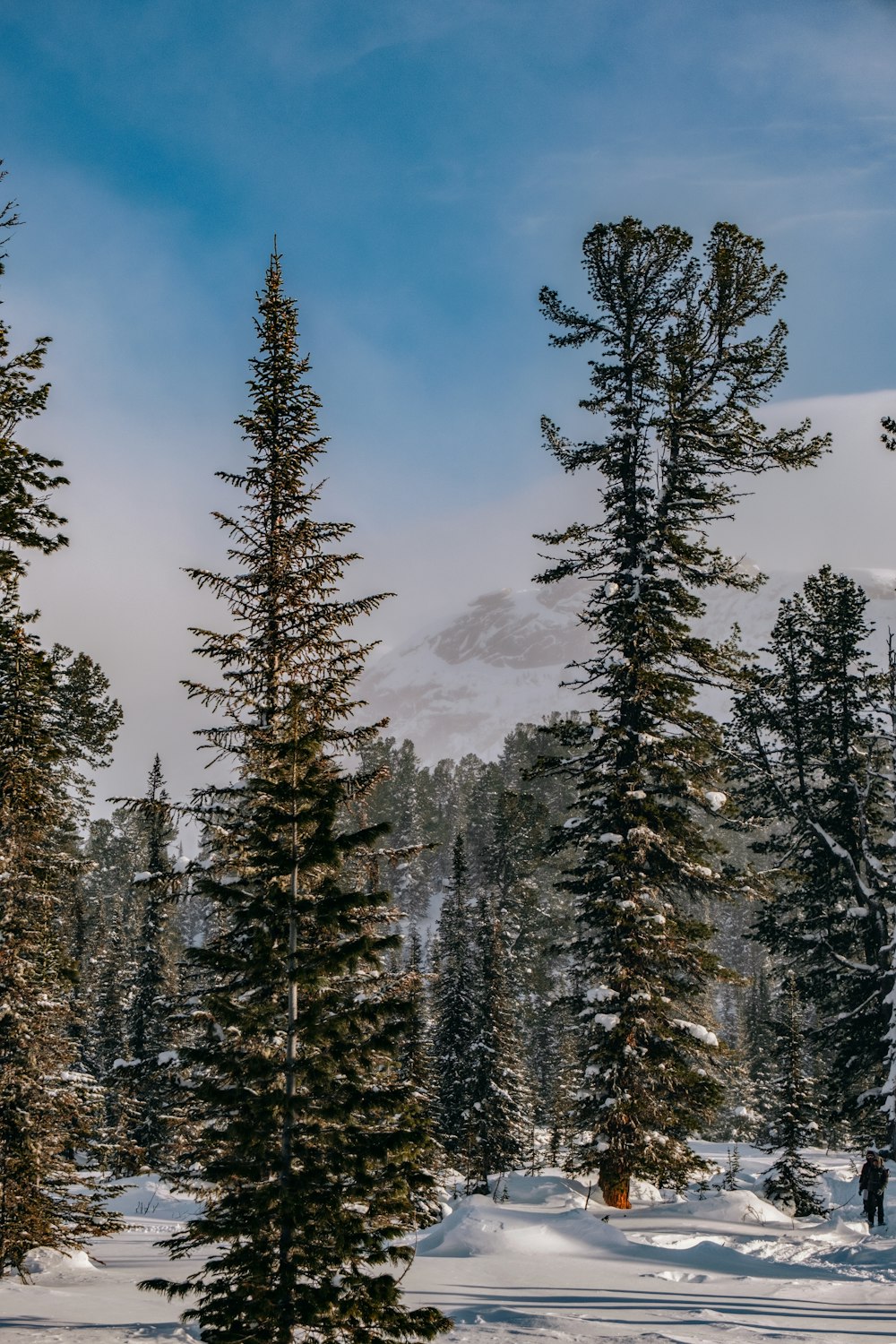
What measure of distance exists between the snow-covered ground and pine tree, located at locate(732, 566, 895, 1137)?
779cm

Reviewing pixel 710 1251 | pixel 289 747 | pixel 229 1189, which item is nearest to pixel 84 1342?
pixel 229 1189

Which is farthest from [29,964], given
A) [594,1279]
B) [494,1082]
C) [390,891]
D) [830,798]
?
[494,1082]

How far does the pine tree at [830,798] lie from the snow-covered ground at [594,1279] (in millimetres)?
7789

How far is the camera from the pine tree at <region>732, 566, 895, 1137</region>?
76.6ft

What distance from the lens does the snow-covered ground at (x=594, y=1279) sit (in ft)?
29.1

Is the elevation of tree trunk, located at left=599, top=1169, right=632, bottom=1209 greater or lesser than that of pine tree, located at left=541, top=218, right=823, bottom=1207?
lesser

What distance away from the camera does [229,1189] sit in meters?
7.86

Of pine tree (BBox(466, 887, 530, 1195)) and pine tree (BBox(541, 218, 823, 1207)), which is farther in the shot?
pine tree (BBox(466, 887, 530, 1195))

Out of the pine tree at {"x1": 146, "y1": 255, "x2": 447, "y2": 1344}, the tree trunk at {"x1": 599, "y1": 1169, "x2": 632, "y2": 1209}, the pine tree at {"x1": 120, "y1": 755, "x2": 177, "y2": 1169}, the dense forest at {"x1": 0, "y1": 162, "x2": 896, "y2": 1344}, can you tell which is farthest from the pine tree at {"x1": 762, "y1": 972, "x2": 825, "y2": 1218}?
the pine tree at {"x1": 120, "y1": 755, "x2": 177, "y2": 1169}

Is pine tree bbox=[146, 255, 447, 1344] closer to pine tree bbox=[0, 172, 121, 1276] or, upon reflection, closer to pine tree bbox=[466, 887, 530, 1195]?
pine tree bbox=[0, 172, 121, 1276]

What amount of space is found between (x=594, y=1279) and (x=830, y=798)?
16.5m

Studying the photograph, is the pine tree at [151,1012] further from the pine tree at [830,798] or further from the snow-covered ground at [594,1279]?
the pine tree at [830,798]

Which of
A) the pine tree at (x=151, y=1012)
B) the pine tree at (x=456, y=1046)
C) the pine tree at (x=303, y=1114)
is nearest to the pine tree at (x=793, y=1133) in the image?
the pine tree at (x=456, y=1046)

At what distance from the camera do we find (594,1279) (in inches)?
439
